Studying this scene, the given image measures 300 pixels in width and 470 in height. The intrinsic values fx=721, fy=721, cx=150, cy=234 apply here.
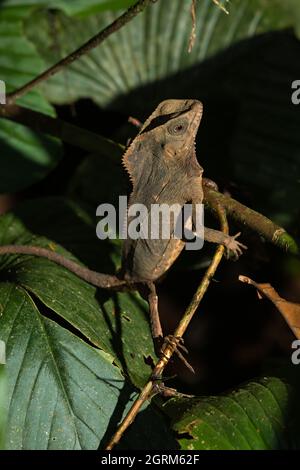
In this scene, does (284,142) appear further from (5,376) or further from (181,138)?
(5,376)

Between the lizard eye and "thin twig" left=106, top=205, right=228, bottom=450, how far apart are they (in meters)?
0.48

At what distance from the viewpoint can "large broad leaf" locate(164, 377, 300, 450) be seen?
2.25 m

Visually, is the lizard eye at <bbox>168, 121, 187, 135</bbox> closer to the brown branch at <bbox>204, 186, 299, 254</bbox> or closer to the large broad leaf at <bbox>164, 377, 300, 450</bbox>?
the brown branch at <bbox>204, 186, 299, 254</bbox>

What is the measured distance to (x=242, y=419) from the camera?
2.32 m

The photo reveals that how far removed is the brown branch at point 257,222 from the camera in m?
2.46

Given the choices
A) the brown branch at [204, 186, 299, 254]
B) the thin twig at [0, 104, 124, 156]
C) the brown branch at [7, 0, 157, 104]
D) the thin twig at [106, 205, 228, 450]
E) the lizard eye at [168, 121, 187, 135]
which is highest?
the brown branch at [7, 0, 157, 104]

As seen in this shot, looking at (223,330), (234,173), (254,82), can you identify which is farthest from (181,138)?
(223,330)

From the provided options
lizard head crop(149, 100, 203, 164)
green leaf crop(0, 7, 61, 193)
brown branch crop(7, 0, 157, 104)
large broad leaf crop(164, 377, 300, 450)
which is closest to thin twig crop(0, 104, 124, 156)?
brown branch crop(7, 0, 157, 104)

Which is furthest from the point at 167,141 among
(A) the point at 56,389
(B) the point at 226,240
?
(A) the point at 56,389

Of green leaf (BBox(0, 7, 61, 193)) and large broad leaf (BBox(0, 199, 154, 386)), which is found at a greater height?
green leaf (BBox(0, 7, 61, 193))

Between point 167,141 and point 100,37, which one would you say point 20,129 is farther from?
point 100,37

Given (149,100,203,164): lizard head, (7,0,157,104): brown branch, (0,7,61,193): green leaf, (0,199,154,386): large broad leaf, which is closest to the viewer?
(7,0,157,104): brown branch

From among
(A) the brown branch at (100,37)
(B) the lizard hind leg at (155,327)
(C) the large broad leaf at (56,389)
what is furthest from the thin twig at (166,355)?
(A) the brown branch at (100,37)

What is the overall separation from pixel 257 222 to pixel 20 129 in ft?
5.17
